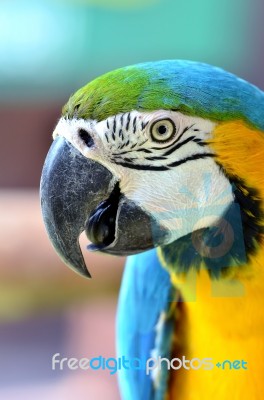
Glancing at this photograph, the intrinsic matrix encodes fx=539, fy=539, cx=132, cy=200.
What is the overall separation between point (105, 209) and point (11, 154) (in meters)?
0.49

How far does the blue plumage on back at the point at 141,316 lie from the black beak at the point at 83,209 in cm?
20

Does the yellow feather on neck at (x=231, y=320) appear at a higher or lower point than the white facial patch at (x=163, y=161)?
lower

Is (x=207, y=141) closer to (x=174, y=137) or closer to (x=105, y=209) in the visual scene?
(x=174, y=137)

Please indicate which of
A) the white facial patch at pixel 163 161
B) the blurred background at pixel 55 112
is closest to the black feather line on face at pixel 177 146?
the white facial patch at pixel 163 161

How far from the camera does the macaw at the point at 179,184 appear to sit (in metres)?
0.61

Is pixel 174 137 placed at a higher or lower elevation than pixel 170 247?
higher

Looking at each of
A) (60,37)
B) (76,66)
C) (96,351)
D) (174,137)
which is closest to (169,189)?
(174,137)

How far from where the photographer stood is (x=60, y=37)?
4.16 ft

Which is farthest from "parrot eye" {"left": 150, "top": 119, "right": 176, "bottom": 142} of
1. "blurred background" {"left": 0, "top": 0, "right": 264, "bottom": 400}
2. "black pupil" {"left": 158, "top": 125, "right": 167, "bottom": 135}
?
"blurred background" {"left": 0, "top": 0, "right": 264, "bottom": 400}

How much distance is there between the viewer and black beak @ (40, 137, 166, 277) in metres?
0.62

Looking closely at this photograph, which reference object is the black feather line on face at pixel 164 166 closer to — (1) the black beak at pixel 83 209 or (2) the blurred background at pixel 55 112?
(1) the black beak at pixel 83 209

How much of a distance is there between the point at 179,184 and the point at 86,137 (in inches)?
4.9

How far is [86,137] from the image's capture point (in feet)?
2.02

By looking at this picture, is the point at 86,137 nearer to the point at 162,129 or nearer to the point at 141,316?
the point at 162,129
